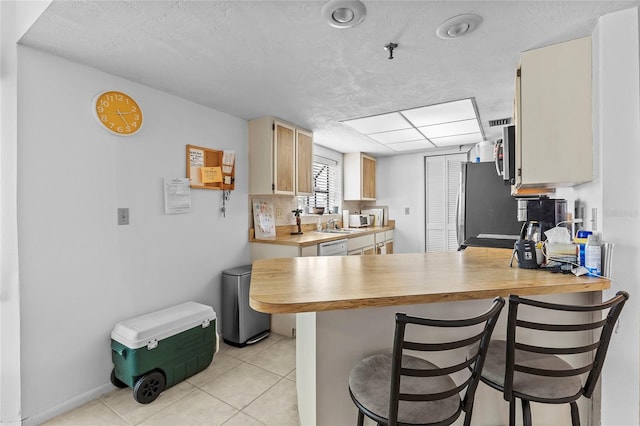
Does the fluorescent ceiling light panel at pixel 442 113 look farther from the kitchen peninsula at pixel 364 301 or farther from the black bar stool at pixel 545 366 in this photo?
the black bar stool at pixel 545 366

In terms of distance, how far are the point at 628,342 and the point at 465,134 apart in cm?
303

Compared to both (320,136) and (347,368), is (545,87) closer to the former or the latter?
(347,368)

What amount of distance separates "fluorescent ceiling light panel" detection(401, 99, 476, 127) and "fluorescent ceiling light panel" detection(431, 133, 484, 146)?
803 millimetres

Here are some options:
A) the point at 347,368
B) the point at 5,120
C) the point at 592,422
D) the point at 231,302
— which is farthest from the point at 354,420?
Result: the point at 5,120

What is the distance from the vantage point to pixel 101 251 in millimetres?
2137

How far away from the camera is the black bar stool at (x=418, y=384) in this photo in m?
0.85

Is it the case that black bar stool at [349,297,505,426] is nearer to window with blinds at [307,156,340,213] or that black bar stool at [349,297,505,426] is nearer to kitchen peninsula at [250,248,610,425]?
kitchen peninsula at [250,248,610,425]

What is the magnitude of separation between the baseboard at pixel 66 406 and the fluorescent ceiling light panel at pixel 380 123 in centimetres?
317

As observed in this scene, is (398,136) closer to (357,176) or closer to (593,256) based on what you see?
(357,176)

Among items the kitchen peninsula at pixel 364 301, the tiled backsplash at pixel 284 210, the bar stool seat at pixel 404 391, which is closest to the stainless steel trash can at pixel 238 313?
the tiled backsplash at pixel 284 210

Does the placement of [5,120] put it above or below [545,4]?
below

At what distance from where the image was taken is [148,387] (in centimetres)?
203


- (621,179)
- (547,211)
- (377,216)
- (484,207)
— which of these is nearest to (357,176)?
(377,216)

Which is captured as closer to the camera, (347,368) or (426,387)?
(426,387)
